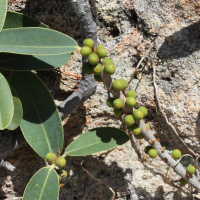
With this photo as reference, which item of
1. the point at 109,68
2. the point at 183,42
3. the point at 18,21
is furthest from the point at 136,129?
the point at 18,21

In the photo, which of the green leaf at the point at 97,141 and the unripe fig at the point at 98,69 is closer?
the unripe fig at the point at 98,69

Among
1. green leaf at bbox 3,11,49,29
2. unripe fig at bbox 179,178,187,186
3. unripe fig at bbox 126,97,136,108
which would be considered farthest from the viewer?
unripe fig at bbox 179,178,187,186

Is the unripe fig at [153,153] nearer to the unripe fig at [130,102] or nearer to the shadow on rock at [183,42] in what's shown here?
the unripe fig at [130,102]

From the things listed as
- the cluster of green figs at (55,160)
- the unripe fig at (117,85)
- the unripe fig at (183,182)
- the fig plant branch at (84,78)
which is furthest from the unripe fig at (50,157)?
the unripe fig at (183,182)

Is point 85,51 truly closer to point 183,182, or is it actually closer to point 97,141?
point 97,141

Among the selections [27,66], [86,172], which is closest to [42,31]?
[27,66]

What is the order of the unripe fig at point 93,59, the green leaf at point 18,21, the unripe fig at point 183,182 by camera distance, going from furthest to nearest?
1. the unripe fig at point 183,182
2. the green leaf at point 18,21
3. the unripe fig at point 93,59

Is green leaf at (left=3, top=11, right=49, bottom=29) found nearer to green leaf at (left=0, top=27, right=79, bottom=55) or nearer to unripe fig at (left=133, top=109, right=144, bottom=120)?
green leaf at (left=0, top=27, right=79, bottom=55)

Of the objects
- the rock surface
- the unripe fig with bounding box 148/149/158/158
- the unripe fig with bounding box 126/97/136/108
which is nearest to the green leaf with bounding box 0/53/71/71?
the rock surface

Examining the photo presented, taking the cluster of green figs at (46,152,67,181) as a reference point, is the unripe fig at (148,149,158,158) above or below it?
above
